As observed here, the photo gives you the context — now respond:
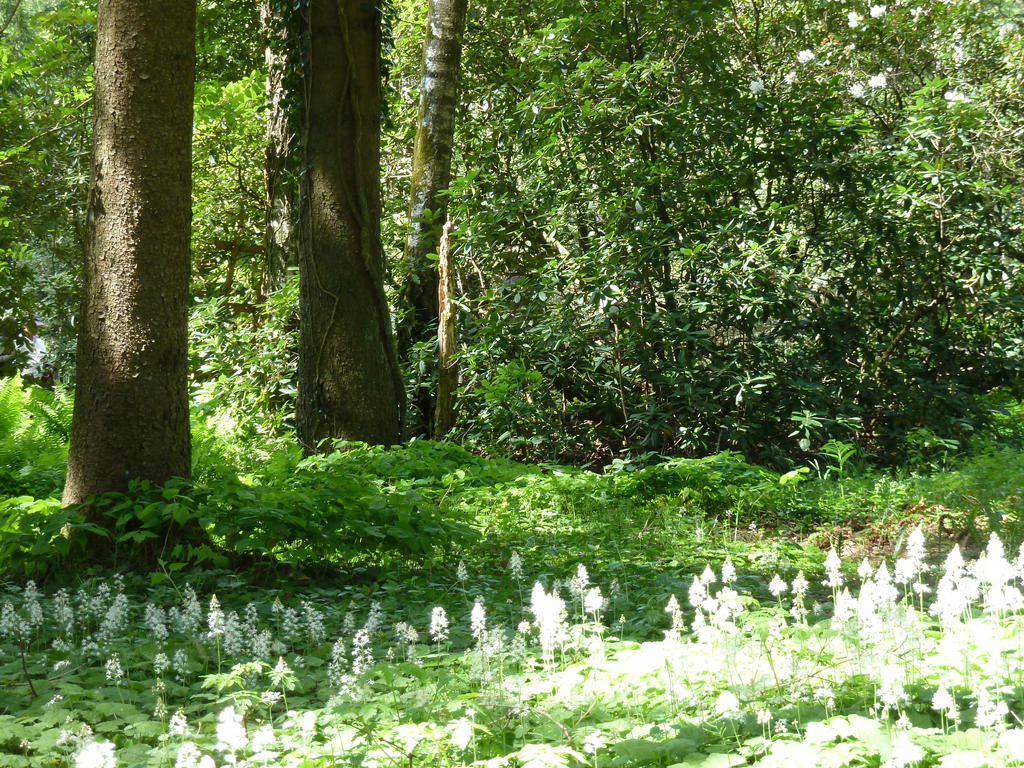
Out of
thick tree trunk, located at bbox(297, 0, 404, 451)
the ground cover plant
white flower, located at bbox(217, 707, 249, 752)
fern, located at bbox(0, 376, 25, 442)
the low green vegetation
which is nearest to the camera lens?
white flower, located at bbox(217, 707, 249, 752)

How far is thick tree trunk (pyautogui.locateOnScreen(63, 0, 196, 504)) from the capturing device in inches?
199

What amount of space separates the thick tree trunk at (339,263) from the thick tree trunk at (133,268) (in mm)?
2235

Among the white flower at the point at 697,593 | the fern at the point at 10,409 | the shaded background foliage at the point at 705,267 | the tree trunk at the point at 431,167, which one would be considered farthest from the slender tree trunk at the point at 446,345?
the white flower at the point at 697,593

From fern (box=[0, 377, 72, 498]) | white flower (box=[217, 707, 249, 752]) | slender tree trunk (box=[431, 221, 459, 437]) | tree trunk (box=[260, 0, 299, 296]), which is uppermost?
tree trunk (box=[260, 0, 299, 296])

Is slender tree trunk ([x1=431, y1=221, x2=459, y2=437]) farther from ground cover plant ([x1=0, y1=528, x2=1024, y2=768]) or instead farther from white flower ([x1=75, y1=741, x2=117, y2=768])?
white flower ([x1=75, y1=741, x2=117, y2=768])

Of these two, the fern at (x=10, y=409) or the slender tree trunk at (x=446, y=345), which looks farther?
the slender tree trunk at (x=446, y=345)

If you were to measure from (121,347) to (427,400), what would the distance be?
16.1 ft

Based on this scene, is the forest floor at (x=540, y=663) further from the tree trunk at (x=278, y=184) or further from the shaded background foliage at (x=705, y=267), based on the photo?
the tree trunk at (x=278, y=184)

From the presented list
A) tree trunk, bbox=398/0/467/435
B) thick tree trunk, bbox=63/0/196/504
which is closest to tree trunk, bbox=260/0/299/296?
tree trunk, bbox=398/0/467/435

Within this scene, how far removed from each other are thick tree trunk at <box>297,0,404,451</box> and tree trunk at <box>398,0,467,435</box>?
6.60 ft

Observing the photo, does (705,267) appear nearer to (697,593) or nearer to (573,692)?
(697,593)

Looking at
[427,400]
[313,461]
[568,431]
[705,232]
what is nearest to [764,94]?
[705,232]

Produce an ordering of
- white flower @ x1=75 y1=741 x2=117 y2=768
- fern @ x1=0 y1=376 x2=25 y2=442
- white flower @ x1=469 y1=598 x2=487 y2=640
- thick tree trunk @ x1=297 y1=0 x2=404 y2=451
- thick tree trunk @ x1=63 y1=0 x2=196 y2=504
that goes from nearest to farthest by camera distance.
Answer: white flower @ x1=75 y1=741 x2=117 y2=768 < white flower @ x1=469 y1=598 x2=487 y2=640 < thick tree trunk @ x1=63 y1=0 x2=196 y2=504 < fern @ x1=0 y1=376 x2=25 y2=442 < thick tree trunk @ x1=297 y1=0 x2=404 y2=451

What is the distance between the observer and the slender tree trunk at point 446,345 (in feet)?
30.3
